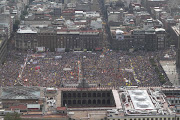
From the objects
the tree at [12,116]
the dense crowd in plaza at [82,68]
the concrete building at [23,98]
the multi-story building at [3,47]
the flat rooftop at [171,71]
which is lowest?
the flat rooftop at [171,71]

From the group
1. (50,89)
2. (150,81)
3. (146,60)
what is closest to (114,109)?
(50,89)

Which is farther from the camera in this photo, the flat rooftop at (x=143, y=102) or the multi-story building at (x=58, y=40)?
the multi-story building at (x=58, y=40)

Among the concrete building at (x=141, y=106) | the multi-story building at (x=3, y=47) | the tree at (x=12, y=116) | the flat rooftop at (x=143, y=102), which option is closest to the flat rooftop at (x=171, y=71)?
the flat rooftop at (x=143, y=102)

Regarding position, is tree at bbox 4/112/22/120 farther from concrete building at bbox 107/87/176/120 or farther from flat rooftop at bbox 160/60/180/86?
flat rooftop at bbox 160/60/180/86

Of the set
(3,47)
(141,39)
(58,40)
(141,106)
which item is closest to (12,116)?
(141,106)

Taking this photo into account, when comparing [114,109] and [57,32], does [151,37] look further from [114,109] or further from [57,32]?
[114,109]

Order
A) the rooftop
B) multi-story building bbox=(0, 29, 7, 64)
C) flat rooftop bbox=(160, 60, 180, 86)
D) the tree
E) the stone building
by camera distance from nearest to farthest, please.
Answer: the tree → the rooftop → the stone building → flat rooftop bbox=(160, 60, 180, 86) → multi-story building bbox=(0, 29, 7, 64)

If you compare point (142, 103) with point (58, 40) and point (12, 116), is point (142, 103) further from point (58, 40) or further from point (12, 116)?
point (58, 40)

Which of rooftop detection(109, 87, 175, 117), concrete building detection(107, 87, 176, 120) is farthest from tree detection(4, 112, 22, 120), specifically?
rooftop detection(109, 87, 175, 117)

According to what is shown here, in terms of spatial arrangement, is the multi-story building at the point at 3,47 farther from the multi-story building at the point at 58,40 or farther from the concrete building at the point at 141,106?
the concrete building at the point at 141,106
